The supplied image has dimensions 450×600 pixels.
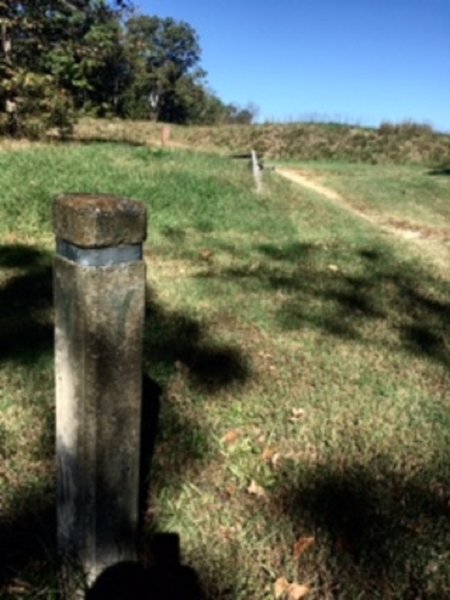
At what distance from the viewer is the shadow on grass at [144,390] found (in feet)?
7.88

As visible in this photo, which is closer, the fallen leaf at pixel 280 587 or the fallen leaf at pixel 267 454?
the fallen leaf at pixel 280 587

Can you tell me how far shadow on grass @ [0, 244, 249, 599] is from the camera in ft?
7.88

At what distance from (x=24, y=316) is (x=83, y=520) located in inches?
128

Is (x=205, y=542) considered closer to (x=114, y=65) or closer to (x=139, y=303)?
(x=139, y=303)

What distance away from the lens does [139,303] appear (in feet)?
6.56

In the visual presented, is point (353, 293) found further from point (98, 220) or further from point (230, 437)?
point (98, 220)

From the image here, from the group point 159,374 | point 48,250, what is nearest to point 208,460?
point 159,374

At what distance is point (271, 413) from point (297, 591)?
144cm

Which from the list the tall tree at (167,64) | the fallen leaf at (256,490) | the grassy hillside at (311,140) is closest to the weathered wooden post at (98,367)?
the fallen leaf at (256,490)

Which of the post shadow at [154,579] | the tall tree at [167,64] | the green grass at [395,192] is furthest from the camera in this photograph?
the tall tree at [167,64]

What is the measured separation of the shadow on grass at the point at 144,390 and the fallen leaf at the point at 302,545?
0.47 m

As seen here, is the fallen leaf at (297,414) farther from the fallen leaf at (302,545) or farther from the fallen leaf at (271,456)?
the fallen leaf at (302,545)

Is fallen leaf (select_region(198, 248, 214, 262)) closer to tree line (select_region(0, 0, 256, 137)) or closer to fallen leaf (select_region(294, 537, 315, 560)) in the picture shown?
fallen leaf (select_region(294, 537, 315, 560))

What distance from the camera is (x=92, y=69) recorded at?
4528cm
